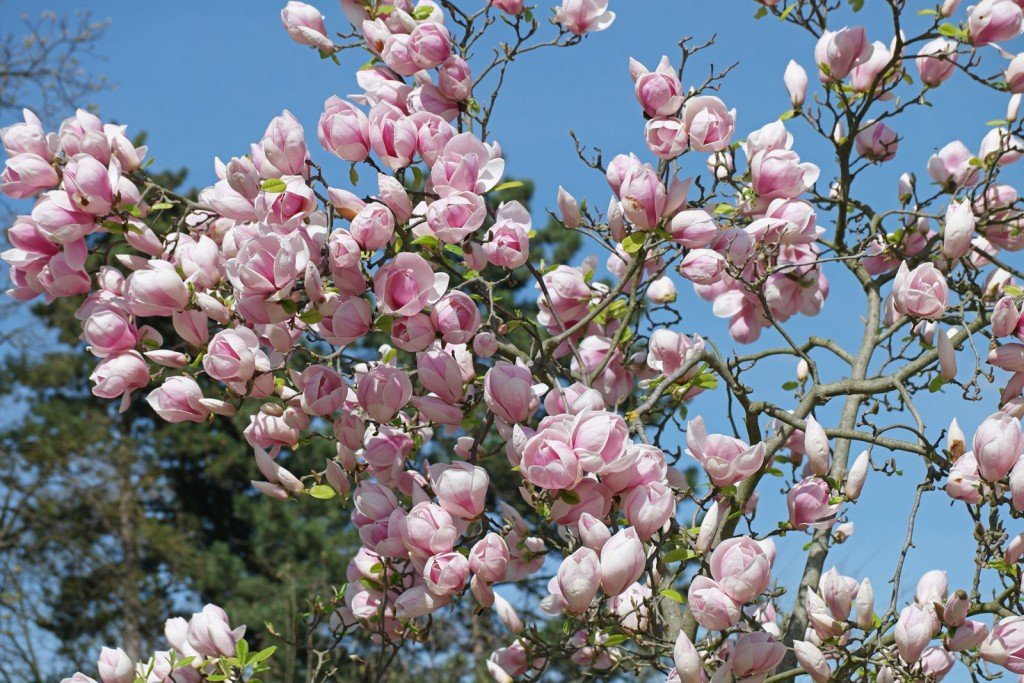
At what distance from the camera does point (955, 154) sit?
7.27 feet

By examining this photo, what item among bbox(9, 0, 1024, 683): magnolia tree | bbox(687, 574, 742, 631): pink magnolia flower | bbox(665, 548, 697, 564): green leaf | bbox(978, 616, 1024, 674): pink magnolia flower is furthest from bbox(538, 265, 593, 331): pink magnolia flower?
bbox(978, 616, 1024, 674): pink magnolia flower

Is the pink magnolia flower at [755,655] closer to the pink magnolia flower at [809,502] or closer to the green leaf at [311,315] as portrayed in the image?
the pink magnolia flower at [809,502]

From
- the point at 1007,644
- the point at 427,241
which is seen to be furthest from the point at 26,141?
the point at 1007,644

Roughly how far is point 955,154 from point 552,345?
1.14 meters

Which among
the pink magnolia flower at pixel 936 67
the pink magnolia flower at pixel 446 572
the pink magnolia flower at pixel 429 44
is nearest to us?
the pink magnolia flower at pixel 446 572

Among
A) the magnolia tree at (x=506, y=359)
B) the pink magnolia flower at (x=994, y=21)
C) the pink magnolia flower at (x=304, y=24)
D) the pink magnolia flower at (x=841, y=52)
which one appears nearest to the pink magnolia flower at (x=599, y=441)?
the magnolia tree at (x=506, y=359)

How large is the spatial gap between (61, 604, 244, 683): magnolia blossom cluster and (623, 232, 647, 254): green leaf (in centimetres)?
90

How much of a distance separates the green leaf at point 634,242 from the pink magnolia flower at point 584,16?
21.2 inches

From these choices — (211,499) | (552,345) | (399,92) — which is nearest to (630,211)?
(552,345)

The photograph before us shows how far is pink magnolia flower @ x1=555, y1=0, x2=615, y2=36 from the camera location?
6.07ft

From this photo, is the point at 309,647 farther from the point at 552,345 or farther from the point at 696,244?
the point at 696,244

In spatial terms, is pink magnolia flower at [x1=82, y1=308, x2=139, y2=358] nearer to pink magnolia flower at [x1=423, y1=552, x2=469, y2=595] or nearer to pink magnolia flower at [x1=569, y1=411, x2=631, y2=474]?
pink magnolia flower at [x1=423, y1=552, x2=469, y2=595]

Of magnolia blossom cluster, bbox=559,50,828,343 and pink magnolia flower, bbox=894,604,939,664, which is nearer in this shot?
pink magnolia flower, bbox=894,604,939,664

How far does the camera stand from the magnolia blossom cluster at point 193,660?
1643 mm
